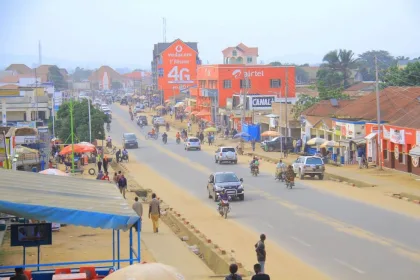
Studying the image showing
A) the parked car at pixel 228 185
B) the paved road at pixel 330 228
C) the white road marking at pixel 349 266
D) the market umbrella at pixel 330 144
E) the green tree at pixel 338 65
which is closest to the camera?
the white road marking at pixel 349 266

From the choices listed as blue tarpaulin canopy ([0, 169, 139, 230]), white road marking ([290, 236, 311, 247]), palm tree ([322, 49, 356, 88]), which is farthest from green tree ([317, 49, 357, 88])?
blue tarpaulin canopy ([0, 169, 139, 230])

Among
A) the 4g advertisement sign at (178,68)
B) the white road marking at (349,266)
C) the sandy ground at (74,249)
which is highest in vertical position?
the 4g advertisement sign at (178,68)

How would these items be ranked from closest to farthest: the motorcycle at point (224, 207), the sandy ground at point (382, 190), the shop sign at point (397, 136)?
the motorcycle at point (224, 207)
the sandy ground at point (382, 190)
the shop sign at point (397, 136)

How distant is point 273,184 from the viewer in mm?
41406

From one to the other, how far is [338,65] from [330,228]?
87628 millimetres

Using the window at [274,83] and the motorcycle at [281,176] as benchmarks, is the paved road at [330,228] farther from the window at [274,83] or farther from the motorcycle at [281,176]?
the window at [274,83]

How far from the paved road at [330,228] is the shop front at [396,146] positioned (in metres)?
6.86

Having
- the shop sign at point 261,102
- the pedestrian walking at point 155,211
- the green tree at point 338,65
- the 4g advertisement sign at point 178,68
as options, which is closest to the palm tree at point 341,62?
the green tree at point 338,65

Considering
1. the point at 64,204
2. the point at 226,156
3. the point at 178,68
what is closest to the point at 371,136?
the point at 226,156

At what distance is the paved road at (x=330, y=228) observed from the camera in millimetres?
20453

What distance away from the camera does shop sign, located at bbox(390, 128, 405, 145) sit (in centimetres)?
4506

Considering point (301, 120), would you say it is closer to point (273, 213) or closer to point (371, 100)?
point (371, 100)

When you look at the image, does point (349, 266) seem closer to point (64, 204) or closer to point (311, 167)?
point (64, 204)

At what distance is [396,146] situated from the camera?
46.0m
